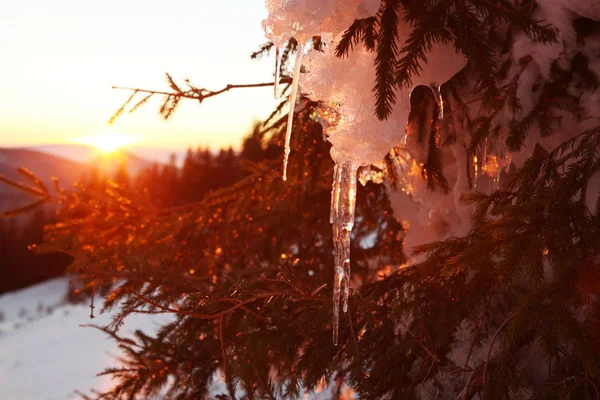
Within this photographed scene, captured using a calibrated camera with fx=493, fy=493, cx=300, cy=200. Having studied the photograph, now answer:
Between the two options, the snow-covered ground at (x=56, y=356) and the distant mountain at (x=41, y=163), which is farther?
the distant mountain at (x=41, y=163)

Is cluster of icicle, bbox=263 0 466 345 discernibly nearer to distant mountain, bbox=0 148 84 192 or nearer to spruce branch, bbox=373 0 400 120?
spruce branch, bbox=373 0 400 120

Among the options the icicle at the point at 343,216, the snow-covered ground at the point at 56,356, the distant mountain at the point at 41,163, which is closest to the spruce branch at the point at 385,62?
the icicle at the point at 343,216

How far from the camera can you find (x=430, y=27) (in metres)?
1.83

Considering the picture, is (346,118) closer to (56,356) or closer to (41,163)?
(56,356)

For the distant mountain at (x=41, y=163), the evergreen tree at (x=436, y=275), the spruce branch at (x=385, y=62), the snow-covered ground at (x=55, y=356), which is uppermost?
the spruce branch at (x=385, y=62)

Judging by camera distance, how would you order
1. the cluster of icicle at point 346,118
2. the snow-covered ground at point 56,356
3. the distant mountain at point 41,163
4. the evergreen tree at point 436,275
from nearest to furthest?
1. the evergreen tree at point 436,275
2. the cluster of icicle at point 346,118
3. the snow-covered ground at point 56,356
4. the distant mountain at point 41,163

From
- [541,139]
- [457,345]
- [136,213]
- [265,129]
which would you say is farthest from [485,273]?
[136,213]

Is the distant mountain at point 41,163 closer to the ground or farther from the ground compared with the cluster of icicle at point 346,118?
closer to the ground

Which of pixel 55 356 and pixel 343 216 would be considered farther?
pixel 55 356

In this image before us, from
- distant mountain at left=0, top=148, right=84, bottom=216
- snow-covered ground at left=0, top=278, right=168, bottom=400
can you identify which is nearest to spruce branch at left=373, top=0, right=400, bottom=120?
snow-covered ground at left=0, top=278, right=168, bottom=400

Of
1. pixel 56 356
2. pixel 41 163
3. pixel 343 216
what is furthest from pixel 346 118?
pixel 41 163

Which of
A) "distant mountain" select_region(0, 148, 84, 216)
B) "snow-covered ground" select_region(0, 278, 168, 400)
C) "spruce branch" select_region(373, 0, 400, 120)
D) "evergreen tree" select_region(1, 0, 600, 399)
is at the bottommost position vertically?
"distant mountain" select_region(0, 148, 84, 216)

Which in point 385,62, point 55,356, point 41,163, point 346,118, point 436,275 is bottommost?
point 41,163

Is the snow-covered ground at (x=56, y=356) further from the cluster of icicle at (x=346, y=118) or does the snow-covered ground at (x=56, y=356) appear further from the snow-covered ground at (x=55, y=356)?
the cluster of icicle at (x=346, y=118)
